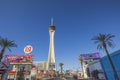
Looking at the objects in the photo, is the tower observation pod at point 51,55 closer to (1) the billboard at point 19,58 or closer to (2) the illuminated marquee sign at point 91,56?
(2) the illuminated marquee sign at point 91,56

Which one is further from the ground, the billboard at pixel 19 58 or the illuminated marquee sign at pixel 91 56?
the illuminated marquee sign at pixel 91 56

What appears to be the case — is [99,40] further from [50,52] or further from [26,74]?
[50,52]

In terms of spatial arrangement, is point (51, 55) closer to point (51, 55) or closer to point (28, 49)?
point (51, 55)

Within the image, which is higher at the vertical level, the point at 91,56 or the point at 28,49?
the point at 28,49

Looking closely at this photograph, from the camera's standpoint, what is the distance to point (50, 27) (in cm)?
16188

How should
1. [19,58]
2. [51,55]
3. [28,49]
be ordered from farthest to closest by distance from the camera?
[51,55] < [28,49] < [19,58]

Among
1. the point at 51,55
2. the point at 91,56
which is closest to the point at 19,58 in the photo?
the point at 91,56

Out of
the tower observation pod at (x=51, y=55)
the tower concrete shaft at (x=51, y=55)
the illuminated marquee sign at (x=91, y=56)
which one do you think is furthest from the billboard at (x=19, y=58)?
the tower concrete shaft at (x=51, y=55)

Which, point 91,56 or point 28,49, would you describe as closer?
point 28,49

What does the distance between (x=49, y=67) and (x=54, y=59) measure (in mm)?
12323

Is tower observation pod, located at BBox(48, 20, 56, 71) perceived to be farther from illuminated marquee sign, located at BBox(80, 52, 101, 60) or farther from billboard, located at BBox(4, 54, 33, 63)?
billboard, located at BBox(4, 54, 33, 63)

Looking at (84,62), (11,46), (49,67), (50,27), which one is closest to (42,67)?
(49,67)

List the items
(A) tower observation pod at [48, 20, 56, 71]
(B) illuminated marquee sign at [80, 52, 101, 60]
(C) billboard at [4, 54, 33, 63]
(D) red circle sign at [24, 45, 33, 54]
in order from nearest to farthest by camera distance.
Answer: (C) billboard at [4, 54, 33, 63] → (D) red circle sign at [24, 45, 33, 54] → (B) illuminated marquee sign at [80, 52, 101, 60] → (A) tower observation pod at [48, 20, 56, 71]

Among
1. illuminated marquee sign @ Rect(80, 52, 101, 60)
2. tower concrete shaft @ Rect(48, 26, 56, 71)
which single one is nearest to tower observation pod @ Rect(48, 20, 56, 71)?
tower concrete shaft @ Rect(48, 26, 56, 71)
